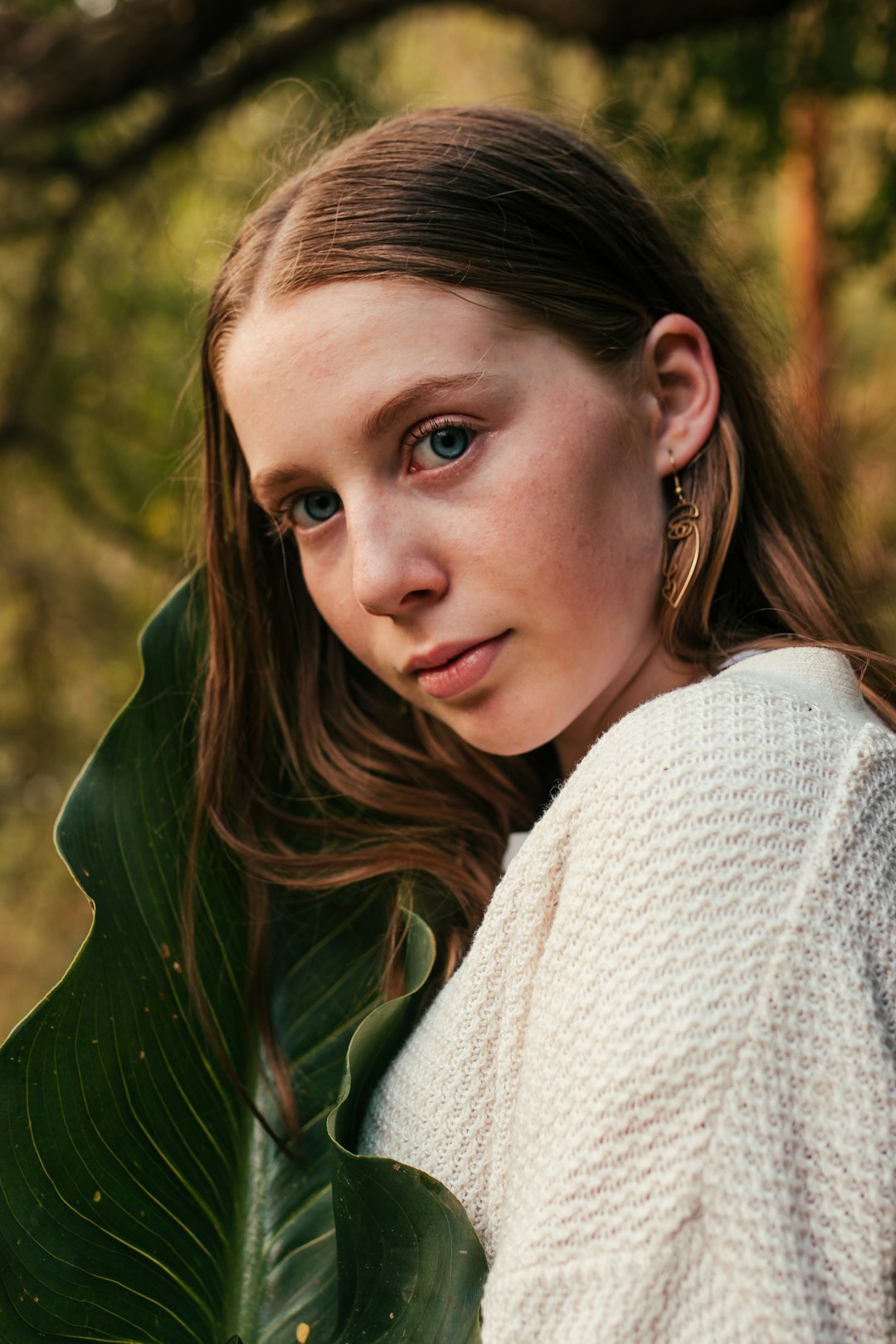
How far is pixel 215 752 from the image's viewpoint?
4.92 feet

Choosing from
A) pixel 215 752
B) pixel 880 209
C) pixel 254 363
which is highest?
pixel 254 363

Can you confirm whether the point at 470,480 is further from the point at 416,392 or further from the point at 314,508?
the point at 314,508

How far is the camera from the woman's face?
120 centimetres

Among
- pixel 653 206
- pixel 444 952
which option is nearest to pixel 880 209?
pixel 653 206

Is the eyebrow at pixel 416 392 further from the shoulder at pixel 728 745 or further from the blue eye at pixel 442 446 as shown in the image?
the shoulder at pixel 728 745

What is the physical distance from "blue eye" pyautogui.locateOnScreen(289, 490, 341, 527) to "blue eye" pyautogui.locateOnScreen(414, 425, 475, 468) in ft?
0.58

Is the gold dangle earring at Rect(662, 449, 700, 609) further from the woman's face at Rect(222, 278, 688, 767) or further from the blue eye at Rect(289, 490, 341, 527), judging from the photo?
the blue eye at Rect(289, 490, 341, 527)

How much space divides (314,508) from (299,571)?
0.98 feet

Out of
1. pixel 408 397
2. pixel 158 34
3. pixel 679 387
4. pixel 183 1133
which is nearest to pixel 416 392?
pixel 408 397

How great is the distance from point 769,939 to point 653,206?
3.47ft

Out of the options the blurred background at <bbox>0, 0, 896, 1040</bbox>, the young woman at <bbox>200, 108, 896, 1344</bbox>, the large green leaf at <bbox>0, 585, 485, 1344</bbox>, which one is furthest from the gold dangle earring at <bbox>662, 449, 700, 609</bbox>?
the blurred background at <bbox>0, 0, 896, 1040</bbox>

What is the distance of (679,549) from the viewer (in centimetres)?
134

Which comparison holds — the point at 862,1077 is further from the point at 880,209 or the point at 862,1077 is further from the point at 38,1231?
the point at 880,209

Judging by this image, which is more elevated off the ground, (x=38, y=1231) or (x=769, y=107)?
(x=769, y=107)
